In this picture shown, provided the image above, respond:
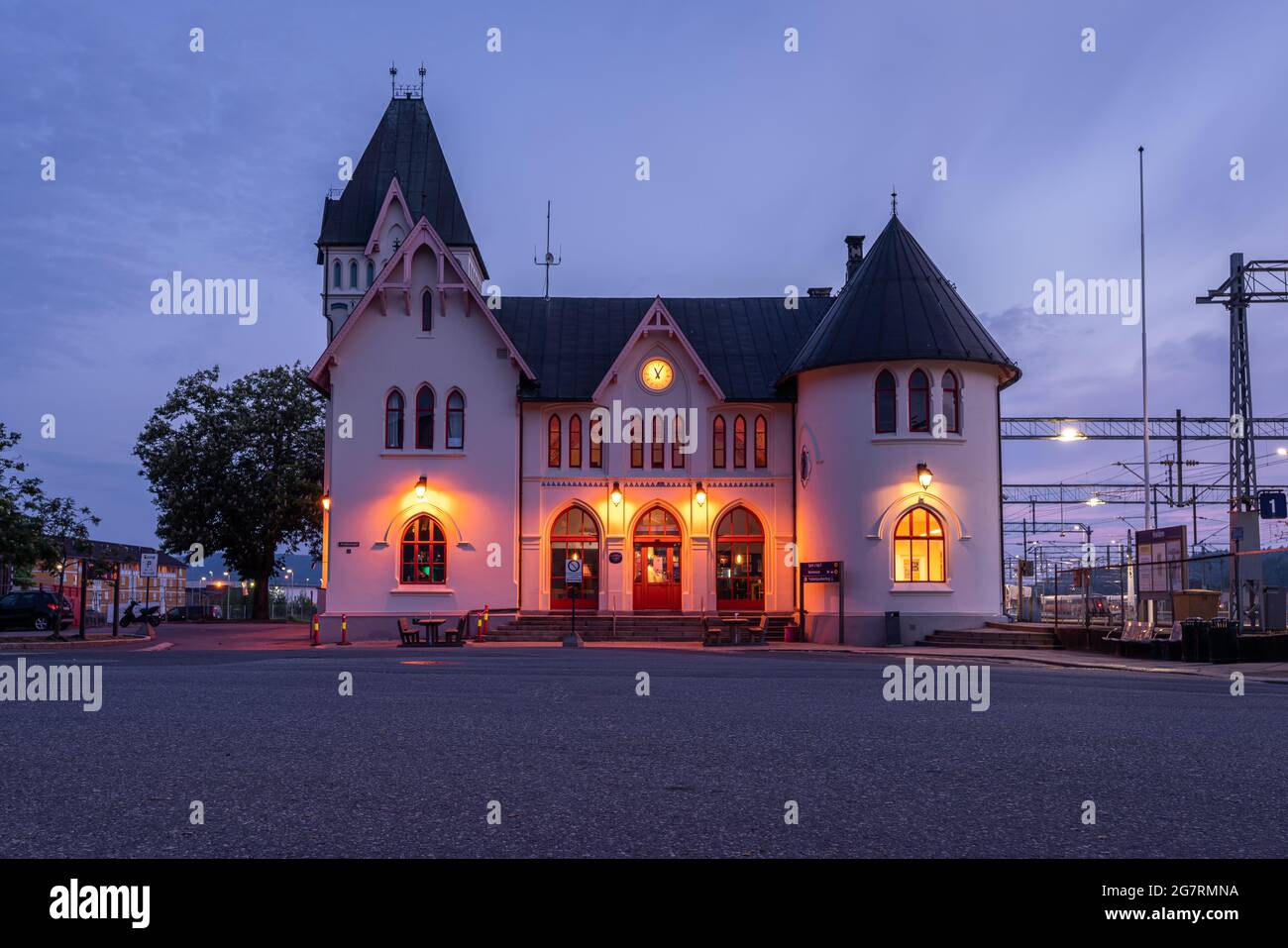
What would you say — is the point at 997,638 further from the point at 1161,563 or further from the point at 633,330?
the point at 633,330

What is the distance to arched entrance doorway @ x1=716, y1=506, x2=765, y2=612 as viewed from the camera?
122 feet

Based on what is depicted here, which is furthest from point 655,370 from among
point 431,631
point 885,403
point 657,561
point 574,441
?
point 431,631

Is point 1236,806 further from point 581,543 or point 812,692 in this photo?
point 581,543

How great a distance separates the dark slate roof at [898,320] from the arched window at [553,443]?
788cm

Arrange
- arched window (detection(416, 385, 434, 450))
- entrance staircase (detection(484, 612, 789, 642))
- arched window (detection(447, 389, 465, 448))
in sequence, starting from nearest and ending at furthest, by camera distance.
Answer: entrance staircase (detection(484, 612, 789, 642)) → arched window (detection(416, 385, 434, 450)) → arched window (detection(447, 389, 465, 448))

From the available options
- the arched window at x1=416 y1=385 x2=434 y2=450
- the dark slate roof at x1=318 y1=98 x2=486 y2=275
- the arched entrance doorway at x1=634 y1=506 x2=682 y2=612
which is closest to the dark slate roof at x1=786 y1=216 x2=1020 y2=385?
the arched entrance doorway at x1=634 y1=506 x2=682 y2=612

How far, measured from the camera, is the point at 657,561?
3716 centimetres

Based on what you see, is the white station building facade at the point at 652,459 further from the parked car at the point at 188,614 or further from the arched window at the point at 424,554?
the parked car at the point at 188,614

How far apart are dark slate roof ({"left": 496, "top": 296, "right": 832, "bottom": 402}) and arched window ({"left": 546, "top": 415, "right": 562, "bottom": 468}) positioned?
3.22 feet

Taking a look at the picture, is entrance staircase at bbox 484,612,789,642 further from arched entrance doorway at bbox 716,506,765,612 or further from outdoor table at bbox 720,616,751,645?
outdoor table at bbox 720,616,751,645

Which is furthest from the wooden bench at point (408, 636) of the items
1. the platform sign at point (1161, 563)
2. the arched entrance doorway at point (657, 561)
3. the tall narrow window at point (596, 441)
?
the platform sign at point (1161, 563)

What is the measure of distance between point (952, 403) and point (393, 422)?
677 inches

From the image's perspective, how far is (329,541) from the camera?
118 feet

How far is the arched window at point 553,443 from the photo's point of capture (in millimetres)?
37000
